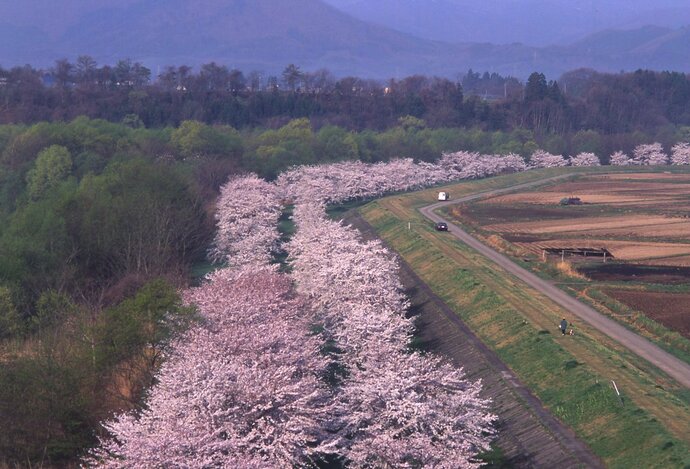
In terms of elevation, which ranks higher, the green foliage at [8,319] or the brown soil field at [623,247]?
the green foliage at [8,319]

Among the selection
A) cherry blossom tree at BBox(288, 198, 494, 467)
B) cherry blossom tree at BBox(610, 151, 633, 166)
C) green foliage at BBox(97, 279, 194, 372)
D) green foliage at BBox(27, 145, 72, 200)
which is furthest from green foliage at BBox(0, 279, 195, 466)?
cherry blossom tree at BBox(610, 151, 633, 166)

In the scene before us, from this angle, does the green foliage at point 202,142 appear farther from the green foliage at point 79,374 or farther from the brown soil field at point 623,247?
the green foliage at point 79,374

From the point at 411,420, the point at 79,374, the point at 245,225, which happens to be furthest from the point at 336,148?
the point at 411,420

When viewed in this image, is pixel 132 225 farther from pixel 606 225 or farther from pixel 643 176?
pixel 643 176

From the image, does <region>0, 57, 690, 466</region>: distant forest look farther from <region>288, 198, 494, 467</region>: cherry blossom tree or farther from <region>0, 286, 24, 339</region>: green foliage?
<region>288, 198, 494, 467</region>: cherry blossom tree

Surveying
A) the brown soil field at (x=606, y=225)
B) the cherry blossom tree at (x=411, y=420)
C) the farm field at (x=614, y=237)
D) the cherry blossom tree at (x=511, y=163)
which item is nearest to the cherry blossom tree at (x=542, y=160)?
the cherry blossom tree at (x=511, y=163)
